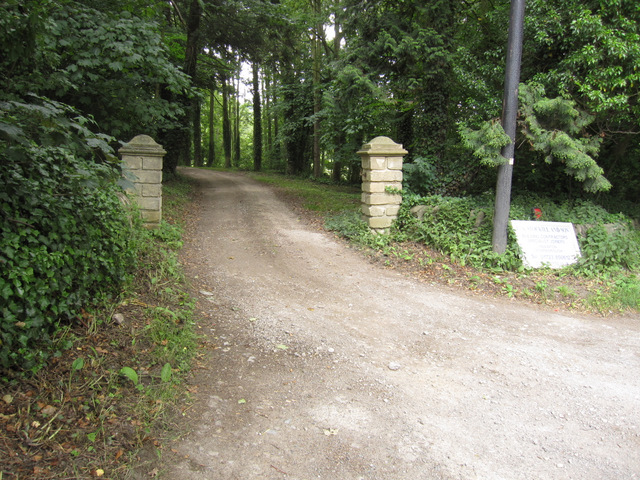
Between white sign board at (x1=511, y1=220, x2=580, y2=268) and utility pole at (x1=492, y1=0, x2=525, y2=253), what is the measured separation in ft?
1.30

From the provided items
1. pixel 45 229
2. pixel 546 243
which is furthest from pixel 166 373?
pixel 546 243

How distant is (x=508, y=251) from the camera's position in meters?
7.36

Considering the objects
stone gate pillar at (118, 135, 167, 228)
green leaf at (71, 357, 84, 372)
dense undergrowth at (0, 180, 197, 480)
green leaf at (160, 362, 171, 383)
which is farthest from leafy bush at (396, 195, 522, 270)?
green leaf at (71, 357, 84, 372)

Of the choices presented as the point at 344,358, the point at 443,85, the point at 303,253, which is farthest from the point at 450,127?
the point at 344,358

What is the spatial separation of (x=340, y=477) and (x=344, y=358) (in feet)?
5.04

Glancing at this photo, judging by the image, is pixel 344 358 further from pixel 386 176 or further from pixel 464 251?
pixel 386 176

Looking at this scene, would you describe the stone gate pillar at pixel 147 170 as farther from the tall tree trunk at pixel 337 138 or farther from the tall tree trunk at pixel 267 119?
the tall tree trunk at pixel 267 119

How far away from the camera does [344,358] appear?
13.8 ft

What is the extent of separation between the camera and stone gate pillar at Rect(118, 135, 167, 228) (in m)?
7.40

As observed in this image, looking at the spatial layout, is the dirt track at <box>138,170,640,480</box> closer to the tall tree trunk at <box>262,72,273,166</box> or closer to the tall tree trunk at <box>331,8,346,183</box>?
the tall tree trunk at <box>331,8,346,183</box>

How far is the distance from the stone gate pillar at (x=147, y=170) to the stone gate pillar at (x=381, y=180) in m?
4.00

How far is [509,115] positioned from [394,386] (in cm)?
545

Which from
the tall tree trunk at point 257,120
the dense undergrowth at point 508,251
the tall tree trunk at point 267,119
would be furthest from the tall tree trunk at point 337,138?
the tall tree trunk at point 267,119

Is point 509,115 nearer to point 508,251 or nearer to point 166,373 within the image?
point 508,251
